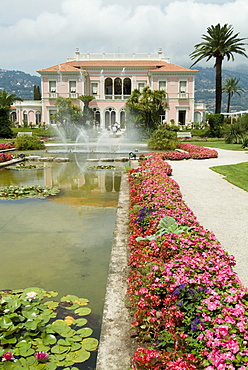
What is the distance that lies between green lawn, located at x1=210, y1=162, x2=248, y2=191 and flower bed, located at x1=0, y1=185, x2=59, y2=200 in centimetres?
450

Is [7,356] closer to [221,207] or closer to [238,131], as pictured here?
[221,207]

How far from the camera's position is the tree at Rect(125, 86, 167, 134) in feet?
99.4

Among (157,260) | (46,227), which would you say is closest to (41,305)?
(157,260)

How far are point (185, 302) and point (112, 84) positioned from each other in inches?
1981

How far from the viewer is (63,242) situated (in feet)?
16.7

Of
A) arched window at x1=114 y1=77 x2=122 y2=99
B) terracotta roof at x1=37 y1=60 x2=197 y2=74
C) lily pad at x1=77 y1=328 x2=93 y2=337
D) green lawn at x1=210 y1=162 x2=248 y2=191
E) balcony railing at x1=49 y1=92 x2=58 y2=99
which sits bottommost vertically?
lily pad at x1=77 y1=328 x2=93 y2=337

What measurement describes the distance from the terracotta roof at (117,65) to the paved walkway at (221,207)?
3735 centimetres

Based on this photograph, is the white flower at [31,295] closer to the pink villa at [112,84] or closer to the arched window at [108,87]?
the pink villa at [112,84]

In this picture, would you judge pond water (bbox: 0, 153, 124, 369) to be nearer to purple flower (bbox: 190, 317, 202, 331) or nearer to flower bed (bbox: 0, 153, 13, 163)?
purple flower (bbox: 190, 317, 202, 331)

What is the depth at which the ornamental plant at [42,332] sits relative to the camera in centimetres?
256

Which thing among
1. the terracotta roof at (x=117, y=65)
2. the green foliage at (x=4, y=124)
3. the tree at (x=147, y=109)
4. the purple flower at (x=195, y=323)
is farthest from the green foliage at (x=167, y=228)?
the terracotta roof at (x=117, y=65)

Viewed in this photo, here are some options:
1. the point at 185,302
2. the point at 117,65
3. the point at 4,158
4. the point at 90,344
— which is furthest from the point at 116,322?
the point at 117,65

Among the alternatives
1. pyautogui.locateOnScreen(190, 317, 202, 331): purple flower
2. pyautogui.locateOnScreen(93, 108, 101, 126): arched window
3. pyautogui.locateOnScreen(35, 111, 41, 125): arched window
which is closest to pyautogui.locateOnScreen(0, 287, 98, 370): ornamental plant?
pyautogui.locateOnScreen(190, 317, 202, 331): purple flower

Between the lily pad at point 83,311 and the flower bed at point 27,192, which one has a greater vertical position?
the flower bed at point 27,192
